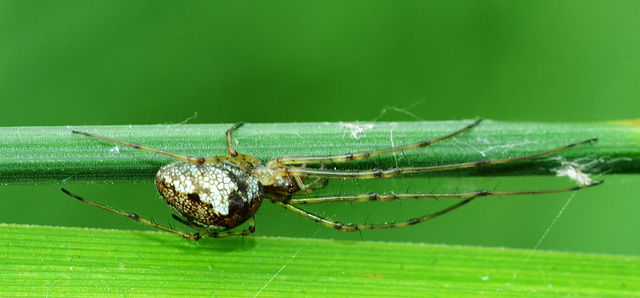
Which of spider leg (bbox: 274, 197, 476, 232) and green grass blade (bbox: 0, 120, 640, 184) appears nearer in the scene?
green grass blade (bbox: 0, 120, 640, 184)

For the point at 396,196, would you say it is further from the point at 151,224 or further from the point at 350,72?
the point at 350,72

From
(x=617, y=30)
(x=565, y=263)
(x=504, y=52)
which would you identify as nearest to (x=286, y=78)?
(x=504, y=52)

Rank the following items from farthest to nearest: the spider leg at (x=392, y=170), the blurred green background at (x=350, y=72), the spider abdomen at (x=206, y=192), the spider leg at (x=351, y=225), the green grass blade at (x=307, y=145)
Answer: the blurred green background at (x=350, y=72) → the spider leg at (x=351, y=225) → the spider leg at (x=392, y=170) → the spider abdomen at (x=206, y=192) → the green grass blade at (x=307, y=145)

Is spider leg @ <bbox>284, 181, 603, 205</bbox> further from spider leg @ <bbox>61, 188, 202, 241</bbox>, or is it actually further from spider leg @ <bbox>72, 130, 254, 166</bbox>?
spider leg @ <bbox>61, 188, 202, 241</bbox>

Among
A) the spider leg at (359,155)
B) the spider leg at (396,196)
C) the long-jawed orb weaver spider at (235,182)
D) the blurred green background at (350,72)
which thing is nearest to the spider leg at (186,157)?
the long-jawed orb weaver spider at (235,182)

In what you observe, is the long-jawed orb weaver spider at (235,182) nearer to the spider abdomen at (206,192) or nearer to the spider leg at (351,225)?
the spider abdomen at (206,192)

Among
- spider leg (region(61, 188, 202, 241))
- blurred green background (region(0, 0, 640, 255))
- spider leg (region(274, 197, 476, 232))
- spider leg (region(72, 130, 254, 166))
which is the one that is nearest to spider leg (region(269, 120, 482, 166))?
spider leg (region(72, 130, 254, 166))

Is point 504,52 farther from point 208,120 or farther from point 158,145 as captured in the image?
point 158,145
